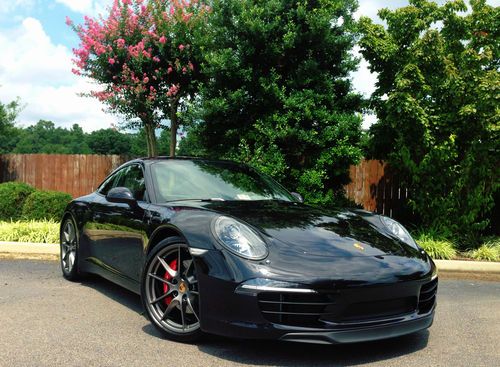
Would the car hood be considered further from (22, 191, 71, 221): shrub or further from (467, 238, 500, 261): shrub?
(22, 191, 71, 221): shrub

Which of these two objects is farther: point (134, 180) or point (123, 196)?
point (134, 180)

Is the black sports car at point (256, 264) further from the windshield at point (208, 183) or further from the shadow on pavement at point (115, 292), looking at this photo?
the shadow on pavement at point (115, 292)

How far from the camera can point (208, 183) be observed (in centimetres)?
471

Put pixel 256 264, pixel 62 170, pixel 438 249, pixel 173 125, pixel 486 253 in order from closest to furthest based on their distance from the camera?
pixel 256 264 → pixel 438 249 → pixel 486 253 → pixel 173 125 → pixel 62 170

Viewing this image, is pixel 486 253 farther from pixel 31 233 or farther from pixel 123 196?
pixel 31 233

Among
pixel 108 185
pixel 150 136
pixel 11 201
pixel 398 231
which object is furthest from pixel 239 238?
pixel 150 136

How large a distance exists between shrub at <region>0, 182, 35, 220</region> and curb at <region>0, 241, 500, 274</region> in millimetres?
2748

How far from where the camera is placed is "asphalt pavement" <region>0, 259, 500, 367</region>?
11.0 feet

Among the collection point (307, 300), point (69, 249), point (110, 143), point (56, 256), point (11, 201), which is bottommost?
point (56, 256)

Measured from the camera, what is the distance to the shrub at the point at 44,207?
1068 cm

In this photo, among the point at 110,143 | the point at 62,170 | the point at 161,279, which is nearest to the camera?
the point at 161,279

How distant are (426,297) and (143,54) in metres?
9.66

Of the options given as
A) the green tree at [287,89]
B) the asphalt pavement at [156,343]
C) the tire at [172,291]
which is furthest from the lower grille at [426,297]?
the green tree at [287,89]

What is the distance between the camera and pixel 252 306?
317cm
